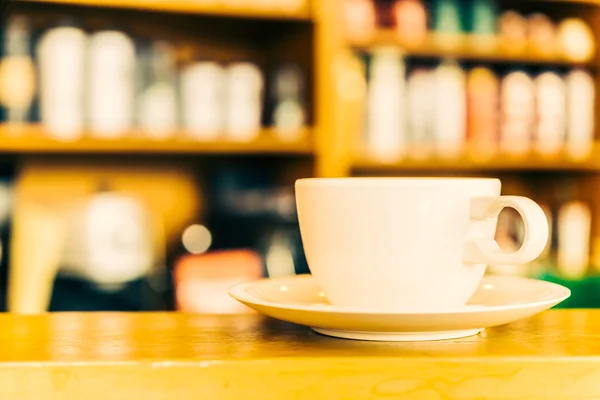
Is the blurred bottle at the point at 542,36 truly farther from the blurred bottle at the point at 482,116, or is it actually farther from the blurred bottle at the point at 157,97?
the blurred bottle at the point at 157,97

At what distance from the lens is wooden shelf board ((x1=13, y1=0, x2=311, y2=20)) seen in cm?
181

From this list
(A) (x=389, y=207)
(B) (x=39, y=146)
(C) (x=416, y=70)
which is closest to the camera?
(A) (x=389, y=207)

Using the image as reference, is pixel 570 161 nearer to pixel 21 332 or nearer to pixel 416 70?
pixel 416 70

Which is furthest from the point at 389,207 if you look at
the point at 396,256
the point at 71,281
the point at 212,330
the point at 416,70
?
the point at 416,70

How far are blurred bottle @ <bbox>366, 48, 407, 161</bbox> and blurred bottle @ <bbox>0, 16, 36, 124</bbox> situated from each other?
875 millimetres

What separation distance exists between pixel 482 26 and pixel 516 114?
0.92 feet

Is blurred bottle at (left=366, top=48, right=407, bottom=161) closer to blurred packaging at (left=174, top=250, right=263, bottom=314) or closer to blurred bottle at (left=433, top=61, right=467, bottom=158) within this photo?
blurred bottle at (left=433, top=61, right=467, bottom=158)

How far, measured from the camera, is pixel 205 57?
215cm

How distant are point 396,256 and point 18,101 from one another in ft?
5.02

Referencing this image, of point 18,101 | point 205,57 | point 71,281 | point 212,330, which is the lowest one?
point 71,281

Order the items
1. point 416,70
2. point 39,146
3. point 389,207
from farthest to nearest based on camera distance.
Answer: point 416,70 < point 39,146 < point 389,207

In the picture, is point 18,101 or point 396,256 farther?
point 18,101

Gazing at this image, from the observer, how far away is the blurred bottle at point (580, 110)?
7.52ft

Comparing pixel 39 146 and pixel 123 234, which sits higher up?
pixel 39 146
